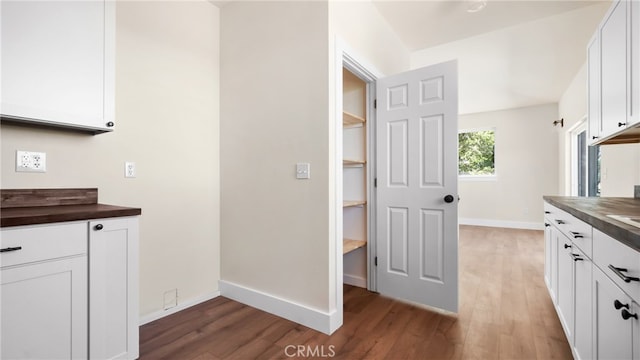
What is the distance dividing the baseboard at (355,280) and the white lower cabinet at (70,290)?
6.03 ft

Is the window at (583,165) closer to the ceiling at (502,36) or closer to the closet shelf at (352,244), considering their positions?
the ceiling at (502,36)

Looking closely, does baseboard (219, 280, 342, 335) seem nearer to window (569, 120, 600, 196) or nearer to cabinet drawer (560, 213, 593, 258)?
cabinet drawer (560, 213, 593, 258)

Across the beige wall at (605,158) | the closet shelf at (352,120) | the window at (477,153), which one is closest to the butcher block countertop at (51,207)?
the closet shelf at (352,120)

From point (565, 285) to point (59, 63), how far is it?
10.2 feet

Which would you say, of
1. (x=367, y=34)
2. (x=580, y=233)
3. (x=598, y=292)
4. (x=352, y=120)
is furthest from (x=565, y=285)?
(x=367, y=34)

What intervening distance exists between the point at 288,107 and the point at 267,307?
5.04 ft

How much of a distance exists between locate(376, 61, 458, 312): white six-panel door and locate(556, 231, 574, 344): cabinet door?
0.61 meters

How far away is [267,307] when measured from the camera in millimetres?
2238

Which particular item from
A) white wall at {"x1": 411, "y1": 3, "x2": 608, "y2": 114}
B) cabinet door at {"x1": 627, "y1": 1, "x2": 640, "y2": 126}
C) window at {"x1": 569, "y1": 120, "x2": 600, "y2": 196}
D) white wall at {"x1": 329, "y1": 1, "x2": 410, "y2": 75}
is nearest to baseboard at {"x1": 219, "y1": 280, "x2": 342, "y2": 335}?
white wall at {"x1": 329, "y1": 1, "x2": 410, "y2": 75}

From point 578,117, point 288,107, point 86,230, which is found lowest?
point 86,230

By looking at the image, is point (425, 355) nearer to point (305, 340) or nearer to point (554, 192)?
point (305, 340)

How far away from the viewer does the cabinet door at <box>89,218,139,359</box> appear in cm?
137

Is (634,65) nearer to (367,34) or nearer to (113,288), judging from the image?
(367,34)

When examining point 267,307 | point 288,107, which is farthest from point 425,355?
point 288,107
